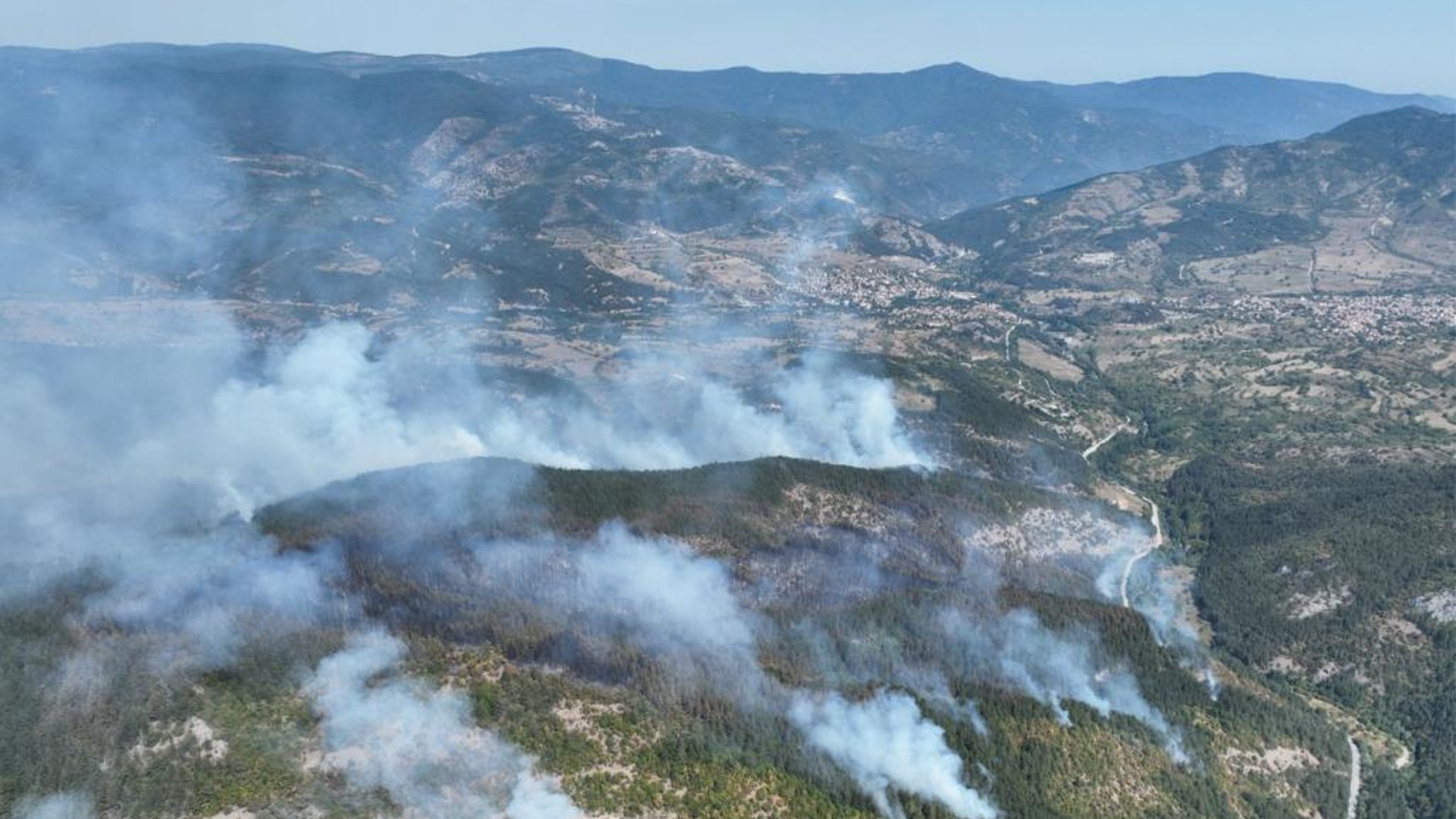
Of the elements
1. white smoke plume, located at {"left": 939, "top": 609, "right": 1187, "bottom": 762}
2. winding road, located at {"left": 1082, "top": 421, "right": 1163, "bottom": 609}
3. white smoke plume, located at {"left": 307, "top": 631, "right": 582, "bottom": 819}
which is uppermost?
white smoke plume, located at {"left": 307, "top": 631, "right": 582, "bottom": 819}

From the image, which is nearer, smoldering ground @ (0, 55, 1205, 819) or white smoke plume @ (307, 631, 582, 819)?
white smoke plume @ (307, 631, 582, 819)

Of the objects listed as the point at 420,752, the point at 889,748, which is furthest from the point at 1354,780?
the point at 420,752

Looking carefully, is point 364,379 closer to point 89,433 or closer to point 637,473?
point 89,433

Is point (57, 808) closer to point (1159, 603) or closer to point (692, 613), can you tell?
point (692, 613)

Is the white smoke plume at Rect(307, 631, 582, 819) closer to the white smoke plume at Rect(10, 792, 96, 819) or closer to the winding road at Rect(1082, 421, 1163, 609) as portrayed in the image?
the white smoke plume at Rect(10, 792, 96, 819)

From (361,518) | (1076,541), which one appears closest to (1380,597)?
(1076,541)

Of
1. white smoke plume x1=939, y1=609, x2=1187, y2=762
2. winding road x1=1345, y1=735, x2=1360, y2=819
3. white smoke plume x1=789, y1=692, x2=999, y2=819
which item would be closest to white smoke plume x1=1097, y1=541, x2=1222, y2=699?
white smoke plume x1=939, y1=609, x2=1187, y2=762
